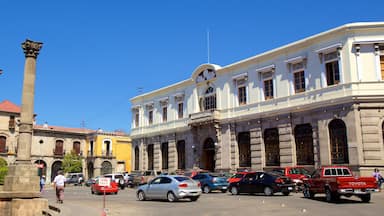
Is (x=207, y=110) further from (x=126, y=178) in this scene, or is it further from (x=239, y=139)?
(x=126, y=178)

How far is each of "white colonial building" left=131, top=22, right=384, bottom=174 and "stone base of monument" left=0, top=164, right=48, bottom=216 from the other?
19.0 meters

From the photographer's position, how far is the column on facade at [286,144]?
30.5 m

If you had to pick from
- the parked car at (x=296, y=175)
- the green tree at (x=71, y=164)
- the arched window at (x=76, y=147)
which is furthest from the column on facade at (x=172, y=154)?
the arched window at (x=76, y=147)

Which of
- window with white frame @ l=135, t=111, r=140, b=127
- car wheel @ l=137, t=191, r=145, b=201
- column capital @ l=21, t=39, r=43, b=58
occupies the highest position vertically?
window with white frame @ l=135, t=111, r=140, b=127

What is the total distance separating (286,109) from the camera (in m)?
31.0

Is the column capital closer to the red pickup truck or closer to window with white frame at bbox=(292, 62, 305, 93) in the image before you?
the red pickup truck

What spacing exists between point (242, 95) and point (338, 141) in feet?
33.3

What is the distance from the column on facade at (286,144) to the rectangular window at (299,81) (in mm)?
2670

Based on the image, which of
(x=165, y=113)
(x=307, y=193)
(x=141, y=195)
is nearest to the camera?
(x=307, y=193)

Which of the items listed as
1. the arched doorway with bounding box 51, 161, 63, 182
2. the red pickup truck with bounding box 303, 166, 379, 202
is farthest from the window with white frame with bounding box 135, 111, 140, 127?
the red pickup truck with bounding box 303, 166, 379, 202

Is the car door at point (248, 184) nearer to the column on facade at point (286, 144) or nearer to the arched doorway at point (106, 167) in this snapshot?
the column on facade at point (286, 144)

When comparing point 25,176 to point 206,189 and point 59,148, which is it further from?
point 59,148

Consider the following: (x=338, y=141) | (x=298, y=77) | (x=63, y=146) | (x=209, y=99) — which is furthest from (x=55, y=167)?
(x=338, y=141)

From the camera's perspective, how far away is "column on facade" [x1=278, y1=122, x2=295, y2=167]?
30469 millimetres
